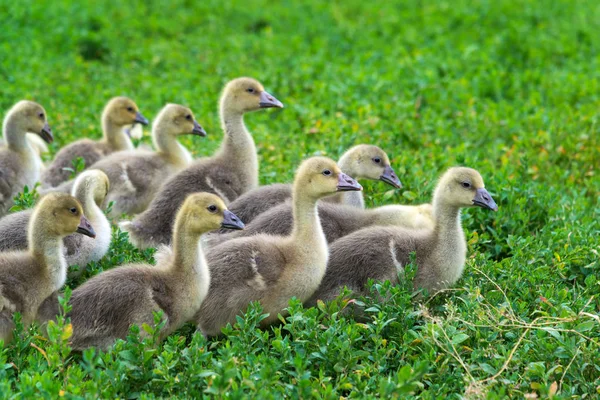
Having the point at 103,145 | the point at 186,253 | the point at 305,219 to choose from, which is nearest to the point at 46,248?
the point at 186,253

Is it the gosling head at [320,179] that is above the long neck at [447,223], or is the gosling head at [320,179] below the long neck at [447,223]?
above

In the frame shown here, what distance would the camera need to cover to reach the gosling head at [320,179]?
21.7 ft

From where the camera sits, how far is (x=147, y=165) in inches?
352

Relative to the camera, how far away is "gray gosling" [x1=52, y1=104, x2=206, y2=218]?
8.64 metres

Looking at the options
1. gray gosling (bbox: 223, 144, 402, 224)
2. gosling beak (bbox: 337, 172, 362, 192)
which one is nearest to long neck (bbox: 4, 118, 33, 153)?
gray gosling (bbox: 223, 144, 402, 224)

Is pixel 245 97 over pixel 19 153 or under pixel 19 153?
over

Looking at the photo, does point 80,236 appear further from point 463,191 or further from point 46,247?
point 463,191

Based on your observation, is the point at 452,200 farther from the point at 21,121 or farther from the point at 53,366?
the point at 21,121

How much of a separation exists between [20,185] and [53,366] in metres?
3.70

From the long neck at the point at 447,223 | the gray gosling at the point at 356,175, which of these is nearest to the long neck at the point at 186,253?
the gray gosling at the point at 356,175

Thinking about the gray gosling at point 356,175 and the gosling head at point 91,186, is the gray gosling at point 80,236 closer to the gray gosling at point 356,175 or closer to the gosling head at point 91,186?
the gosling head at point 91,186

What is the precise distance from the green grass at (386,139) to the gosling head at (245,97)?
70cm

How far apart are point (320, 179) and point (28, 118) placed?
12.4 feet

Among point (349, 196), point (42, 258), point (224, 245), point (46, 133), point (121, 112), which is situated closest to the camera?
point (42, 258)
